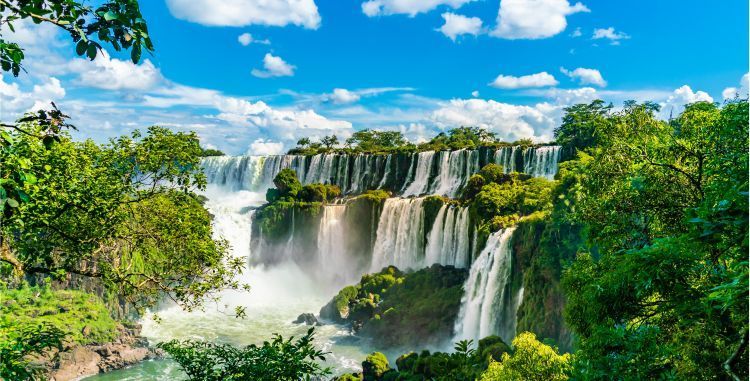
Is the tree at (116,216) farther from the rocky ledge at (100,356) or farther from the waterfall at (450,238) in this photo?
the waterfall at (450,238)

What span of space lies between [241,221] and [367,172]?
1239 centimetres

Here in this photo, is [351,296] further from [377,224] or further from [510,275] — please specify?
[510,275]

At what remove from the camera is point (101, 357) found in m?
21.8

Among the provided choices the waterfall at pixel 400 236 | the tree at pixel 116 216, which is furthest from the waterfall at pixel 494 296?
the tree at pixel 116 216

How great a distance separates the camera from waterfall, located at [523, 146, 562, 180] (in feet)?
116

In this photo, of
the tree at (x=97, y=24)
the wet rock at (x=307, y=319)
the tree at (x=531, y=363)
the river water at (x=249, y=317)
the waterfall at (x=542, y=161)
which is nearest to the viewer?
the tree at (x=97, y=24)

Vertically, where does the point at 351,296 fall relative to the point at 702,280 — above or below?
below

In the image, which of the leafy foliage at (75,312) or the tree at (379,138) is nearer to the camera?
the leafy foliage at (75,312)

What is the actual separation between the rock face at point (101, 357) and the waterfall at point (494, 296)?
48.7 ft

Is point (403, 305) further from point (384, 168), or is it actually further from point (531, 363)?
point (384, 168)

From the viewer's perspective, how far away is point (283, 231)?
40844 millimetres

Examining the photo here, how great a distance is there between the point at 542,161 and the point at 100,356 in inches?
1191

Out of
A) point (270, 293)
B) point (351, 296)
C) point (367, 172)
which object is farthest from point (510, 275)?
point (367, 172)

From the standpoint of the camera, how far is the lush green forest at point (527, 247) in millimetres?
4254
